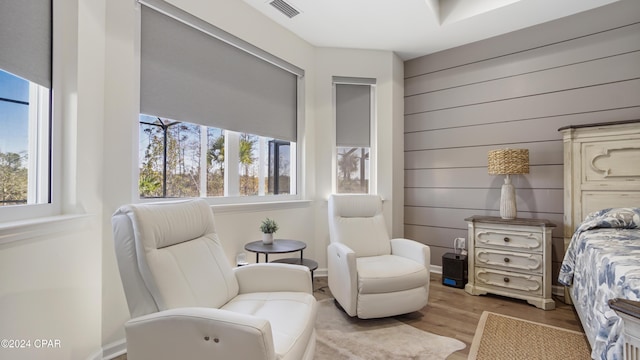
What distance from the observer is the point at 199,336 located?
1.14 metres

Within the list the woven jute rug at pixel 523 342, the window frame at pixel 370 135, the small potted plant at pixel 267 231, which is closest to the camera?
the woven jute rug at pixel 523 342

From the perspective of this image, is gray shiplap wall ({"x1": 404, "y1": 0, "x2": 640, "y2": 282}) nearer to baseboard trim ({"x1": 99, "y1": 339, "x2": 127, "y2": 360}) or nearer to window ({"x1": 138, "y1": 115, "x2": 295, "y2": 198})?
window ({"x1": 138, "y1": 115, "x2": 295, "y2": 198})

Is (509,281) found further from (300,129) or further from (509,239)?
(300,129)

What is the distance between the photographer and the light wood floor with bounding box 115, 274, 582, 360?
2219 millimetres

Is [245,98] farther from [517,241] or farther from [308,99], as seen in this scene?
[517,241]

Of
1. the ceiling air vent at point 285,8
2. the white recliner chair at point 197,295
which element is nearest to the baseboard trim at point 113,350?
the white recliner chair at point 197,295

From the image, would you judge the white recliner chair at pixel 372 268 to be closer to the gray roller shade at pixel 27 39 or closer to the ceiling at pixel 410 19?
the ceiling at pixel 410 19

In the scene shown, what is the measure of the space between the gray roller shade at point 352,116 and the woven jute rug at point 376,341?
201cm

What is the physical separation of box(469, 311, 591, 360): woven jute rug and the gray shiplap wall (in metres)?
0.99

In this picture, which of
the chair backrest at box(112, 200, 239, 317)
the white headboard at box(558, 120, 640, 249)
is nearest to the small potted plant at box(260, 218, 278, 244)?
the chair backrest at box(112, 200, 239, 317)

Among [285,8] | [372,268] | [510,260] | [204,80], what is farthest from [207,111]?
[510,260]

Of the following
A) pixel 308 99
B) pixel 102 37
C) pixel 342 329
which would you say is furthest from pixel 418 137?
pixel 102 37

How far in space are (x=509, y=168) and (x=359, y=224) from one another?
1494 millimetres

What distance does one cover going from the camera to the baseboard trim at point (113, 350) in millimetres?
1767
